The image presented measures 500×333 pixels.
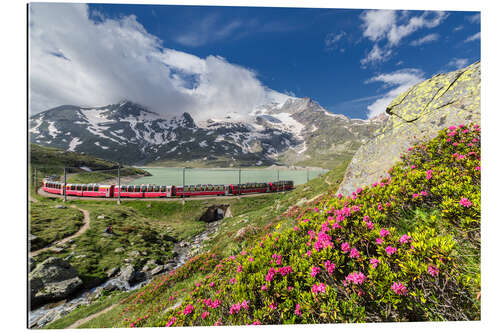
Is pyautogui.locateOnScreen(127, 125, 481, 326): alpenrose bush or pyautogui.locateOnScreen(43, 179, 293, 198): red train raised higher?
pyautogui.locateOnScreen(127, 125, 481, 326): alpenrose bush

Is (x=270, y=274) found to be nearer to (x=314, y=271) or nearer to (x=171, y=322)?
(x=314, y=271)

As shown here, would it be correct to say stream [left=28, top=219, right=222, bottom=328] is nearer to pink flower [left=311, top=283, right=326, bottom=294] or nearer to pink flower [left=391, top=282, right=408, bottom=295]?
pink flower [left=311, top=283, right=326, bottom=294]

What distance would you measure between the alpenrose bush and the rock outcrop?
139 centimetres

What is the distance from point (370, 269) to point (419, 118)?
510cm

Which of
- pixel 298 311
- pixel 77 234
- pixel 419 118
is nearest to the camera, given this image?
pixel 298 311

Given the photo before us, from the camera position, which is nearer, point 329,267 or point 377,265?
point 377,265

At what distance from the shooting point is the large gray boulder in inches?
354

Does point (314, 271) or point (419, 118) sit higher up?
point (419, 118)

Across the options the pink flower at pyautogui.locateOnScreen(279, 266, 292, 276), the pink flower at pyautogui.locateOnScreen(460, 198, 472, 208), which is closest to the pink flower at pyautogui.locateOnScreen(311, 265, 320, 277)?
the pink flower at pyautogui.locateOnScreen(279, 266, 292, 276)

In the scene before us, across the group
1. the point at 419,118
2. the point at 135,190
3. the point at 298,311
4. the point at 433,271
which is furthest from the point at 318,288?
the point at 135,190

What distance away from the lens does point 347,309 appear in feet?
6.22

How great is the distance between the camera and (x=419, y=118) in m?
4.82

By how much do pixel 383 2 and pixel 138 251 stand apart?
2039 centimetres
